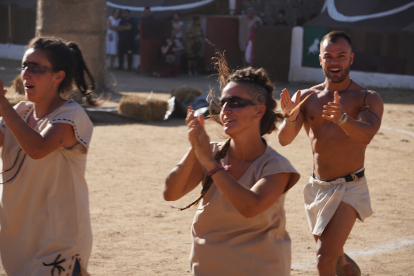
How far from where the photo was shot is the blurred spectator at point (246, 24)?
20.5 metres

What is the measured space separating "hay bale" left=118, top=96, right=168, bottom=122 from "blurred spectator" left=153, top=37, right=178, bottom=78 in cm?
817

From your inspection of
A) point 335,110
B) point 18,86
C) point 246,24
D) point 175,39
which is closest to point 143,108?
point 18,86

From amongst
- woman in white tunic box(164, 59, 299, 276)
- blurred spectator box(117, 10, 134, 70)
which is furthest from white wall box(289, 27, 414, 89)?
woman in white tunic box(164, 59, 299, 276)

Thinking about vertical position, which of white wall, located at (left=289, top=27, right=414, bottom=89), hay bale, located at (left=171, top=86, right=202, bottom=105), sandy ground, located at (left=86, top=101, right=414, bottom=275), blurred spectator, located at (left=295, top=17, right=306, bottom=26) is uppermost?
blurred spectator, located at (left=295, top=17, right=306, bottom=26)

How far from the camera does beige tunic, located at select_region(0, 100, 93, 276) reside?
282 centimetres

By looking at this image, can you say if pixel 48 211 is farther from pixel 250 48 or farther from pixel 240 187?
pixel 250 48

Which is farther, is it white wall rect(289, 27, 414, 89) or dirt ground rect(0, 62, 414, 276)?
white wall rect(289, 27, 414, 89)

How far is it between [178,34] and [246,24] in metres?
2.48

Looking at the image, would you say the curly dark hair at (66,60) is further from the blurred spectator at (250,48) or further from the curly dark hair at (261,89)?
the blurred spectator at (250,48)

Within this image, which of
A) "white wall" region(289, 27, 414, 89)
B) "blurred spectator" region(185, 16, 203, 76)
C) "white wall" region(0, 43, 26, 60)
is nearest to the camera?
"white wall" region(289, 27, 414, 89)

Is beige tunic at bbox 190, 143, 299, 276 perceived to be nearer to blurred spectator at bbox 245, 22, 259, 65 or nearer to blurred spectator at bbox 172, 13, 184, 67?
blurred spectator at bbox 245, 22, 259, 65

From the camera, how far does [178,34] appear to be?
2044 cm

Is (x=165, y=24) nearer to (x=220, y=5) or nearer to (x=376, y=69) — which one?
(x=220, y=5)

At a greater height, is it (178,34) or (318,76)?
(178,34)
